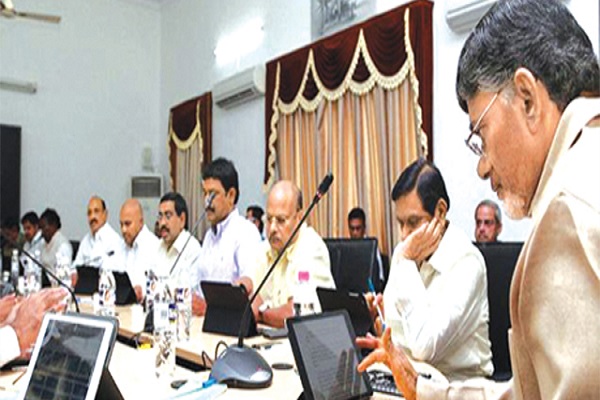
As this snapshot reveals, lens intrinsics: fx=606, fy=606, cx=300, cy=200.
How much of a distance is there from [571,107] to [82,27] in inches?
298

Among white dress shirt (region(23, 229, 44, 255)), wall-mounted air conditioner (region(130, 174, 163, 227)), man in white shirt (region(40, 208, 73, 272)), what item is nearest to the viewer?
man in white shirt (region(40, 208, 73, 272))

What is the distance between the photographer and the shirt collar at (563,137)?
0.66 m

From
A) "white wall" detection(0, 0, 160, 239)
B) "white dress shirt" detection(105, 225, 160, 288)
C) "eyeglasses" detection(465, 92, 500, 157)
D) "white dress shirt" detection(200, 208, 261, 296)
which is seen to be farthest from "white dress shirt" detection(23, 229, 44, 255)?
"eyeglasses" detection(465, 92, 500, 157)

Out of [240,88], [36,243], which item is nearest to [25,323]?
[240,88]

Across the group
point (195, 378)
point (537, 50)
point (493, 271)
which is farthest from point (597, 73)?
point (493, 271)

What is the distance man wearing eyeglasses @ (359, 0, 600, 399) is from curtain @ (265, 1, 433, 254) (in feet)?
11.2

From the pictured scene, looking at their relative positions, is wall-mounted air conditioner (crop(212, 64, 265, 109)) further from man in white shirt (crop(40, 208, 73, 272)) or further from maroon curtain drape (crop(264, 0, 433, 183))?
man in white shirt (crop(40, 208, 73, 272))

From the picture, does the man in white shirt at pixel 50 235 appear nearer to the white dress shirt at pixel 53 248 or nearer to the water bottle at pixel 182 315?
the white dress shirt at pixel 53 248

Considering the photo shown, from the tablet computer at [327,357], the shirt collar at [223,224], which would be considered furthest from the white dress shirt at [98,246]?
the tablet computer at [327,357]

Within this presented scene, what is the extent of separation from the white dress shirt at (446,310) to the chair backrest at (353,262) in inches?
37.9

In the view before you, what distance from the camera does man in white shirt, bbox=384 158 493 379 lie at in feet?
5.50

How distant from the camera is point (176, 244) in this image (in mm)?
3645

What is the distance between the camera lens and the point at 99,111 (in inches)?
295

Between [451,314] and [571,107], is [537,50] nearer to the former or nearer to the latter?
[571,107]
